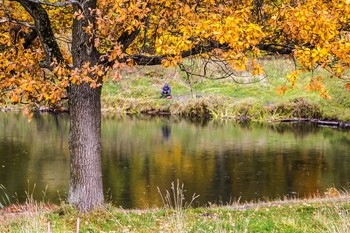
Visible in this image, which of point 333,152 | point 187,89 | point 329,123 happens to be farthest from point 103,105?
point 333,152

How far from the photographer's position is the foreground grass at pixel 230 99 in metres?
45.9

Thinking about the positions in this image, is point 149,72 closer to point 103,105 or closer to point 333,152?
point 103,105

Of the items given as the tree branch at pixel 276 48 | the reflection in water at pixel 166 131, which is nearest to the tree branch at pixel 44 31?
the tree branch at pixel 276 48

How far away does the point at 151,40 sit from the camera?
14.0 m

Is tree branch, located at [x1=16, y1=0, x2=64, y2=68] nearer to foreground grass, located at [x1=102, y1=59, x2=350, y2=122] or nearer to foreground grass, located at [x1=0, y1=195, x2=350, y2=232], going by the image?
foreground grass, located at [x1=0, y1=195, x2=350, y2=232]

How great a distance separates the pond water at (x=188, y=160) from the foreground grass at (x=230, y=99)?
3.60 m

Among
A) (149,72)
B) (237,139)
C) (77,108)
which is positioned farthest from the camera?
(149,72)

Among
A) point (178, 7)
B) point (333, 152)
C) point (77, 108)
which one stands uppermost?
point (178, 7)

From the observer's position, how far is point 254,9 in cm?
1289

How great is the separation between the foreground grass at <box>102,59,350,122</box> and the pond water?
11.8ft

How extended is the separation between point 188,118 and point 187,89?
7.55m

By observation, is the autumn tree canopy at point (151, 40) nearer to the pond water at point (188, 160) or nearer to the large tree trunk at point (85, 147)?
the large tree trunk at point (85, 147)

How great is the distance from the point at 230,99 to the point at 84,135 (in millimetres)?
39713

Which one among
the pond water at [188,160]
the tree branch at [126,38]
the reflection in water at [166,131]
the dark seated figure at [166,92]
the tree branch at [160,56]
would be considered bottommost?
the pond water at [188,160]
